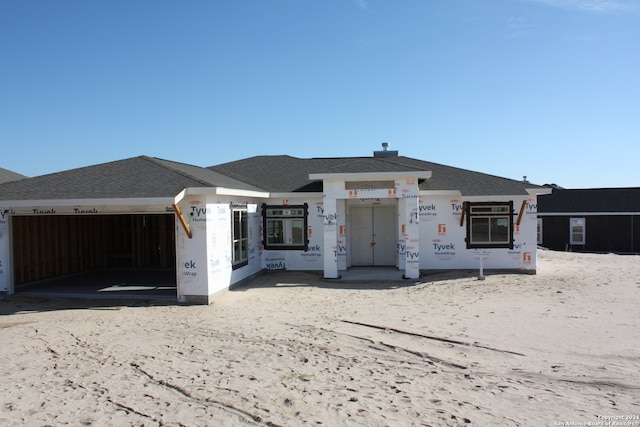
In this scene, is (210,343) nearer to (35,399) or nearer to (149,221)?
(35,399)

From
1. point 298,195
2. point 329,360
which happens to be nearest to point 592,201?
point 298,195

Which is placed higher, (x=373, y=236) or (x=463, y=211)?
(x=463, y=211)

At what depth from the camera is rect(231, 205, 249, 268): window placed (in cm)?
1297

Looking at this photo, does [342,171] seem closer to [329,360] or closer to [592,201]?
[329,360]

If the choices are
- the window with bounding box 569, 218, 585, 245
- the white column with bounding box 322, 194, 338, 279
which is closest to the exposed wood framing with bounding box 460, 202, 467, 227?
the white column with bounding box 322, 194, 338, 279

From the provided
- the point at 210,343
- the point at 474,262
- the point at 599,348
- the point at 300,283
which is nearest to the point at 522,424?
the point at 599,348

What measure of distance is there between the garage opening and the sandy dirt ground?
4.74ft

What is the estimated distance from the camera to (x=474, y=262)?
49.3 feet

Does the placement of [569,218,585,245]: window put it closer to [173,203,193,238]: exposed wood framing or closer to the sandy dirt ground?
the sandy dirt ground

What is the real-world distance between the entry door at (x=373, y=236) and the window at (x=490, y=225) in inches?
105

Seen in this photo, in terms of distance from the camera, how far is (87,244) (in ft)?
52.9

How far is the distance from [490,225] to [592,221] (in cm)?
1613

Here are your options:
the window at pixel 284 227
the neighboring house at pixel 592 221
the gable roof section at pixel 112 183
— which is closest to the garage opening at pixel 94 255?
the gable roof section at pixel 112 183

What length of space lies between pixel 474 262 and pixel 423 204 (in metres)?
2.47
